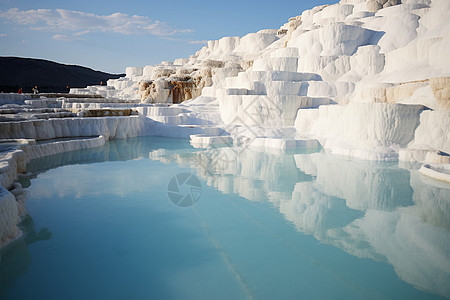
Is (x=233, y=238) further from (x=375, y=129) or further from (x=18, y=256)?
(x=375, y=129)

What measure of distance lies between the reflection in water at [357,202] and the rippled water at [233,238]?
0.8 inches

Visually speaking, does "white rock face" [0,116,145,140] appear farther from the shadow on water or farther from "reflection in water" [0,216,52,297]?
"reflection in water" [0,216,52,297]

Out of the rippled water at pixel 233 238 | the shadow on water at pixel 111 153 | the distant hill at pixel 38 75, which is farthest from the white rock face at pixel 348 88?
the distant hill at pixel 38 75

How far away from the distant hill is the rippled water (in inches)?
1484

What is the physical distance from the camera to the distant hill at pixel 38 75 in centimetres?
3941

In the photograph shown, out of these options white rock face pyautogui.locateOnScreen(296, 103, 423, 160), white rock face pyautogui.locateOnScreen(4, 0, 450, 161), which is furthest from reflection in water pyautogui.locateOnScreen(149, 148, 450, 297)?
white rock face pyautogui.locateOnScreen(4, 0, 450, 161)

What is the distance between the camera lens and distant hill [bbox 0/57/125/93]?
39.4 metres

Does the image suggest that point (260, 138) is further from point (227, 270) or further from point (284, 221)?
point (227, 270)

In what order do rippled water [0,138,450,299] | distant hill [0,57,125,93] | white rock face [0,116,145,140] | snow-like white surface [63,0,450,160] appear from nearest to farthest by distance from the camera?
rippled water [0,138,450,299] → snow-like white surface [63,0,450,160] → white rock face [0,116,145,140] → distant hill [0,57,125,93]

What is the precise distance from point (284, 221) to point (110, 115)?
31.9 ft

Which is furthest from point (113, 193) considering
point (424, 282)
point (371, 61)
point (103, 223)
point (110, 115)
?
point (371, 61)

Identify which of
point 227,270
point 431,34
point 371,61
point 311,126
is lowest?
point 227,270

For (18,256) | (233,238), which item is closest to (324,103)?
(233,238)

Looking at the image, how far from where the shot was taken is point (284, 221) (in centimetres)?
430
